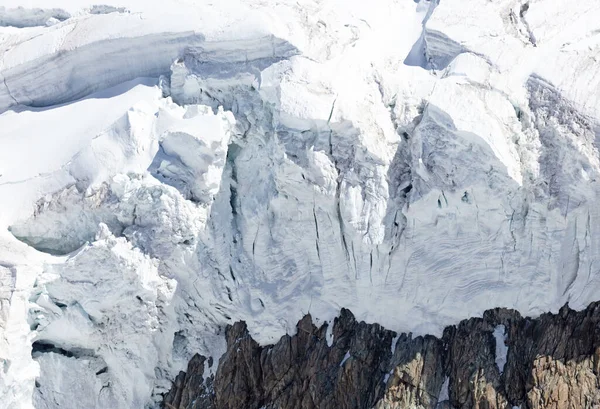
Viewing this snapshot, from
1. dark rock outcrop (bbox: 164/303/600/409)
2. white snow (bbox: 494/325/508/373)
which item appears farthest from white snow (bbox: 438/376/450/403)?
white snow (bbox: 494/325/508/373)

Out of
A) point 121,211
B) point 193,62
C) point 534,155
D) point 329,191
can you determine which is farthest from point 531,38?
point 121,211

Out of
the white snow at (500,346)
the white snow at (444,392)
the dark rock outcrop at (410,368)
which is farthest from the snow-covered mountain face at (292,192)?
the white snow at (444,392)

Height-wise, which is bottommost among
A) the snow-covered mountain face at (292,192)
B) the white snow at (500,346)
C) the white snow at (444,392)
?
the white snow at (444,392)

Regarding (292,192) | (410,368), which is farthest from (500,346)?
(292,192)

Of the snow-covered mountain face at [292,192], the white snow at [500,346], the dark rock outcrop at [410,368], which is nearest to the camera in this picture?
the dark rock outcrop at [410,368]

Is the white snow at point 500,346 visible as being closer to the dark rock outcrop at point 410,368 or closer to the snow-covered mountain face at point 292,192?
the dark rock outcrop at point 410,368

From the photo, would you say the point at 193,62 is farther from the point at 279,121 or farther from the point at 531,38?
the point at 531,38
